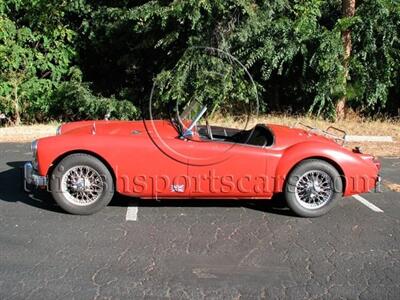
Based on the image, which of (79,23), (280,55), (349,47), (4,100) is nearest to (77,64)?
(79,23)

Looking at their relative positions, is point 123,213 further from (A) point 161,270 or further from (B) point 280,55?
(B) point 280,55

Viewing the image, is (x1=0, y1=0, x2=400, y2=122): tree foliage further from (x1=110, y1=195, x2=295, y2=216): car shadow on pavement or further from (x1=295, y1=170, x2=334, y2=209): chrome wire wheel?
(x1=295, y1=170, x2=334, y2=209): chrome wire wheel

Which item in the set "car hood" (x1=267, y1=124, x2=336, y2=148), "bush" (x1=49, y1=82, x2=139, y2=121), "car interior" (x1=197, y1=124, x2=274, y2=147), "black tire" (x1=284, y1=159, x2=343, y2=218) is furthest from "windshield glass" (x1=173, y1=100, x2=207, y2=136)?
"bush" (x1=49, y1=82, x2=139, y2=121)

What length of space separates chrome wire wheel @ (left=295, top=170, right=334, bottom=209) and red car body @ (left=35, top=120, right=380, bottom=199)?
17 centimetres

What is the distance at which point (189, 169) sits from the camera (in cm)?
562

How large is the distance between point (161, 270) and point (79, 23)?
11.8m

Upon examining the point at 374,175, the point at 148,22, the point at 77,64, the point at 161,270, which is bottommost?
the point at 161,270

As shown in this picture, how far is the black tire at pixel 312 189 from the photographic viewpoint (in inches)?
225

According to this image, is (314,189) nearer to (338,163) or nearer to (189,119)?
(338,163)

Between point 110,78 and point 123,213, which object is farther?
point 110,78

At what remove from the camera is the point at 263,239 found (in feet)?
16.9

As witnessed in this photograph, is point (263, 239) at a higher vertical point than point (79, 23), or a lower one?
lower

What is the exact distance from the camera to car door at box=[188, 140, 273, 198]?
Result: 5.62 meters

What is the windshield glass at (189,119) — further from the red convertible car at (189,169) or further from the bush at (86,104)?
the bush at (86,104)
